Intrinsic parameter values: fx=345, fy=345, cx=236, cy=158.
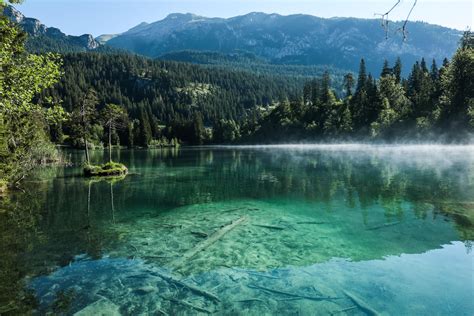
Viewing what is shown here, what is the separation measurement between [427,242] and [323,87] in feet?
600

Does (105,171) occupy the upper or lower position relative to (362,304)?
lower

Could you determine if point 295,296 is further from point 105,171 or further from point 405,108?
point 405,108

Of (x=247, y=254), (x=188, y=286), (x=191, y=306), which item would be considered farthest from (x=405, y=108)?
(x=191, y=306)

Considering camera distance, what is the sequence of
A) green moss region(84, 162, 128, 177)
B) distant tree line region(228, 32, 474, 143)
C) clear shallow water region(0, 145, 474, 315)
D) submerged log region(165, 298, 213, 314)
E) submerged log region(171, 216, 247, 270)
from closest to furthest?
submerged log region(165, 298, 213, 314) → clear shallow water region(0, 145, 474, 315) → submerged log region(171, 216, 247, 270) → green moss region(84, 162, 128, 177) → distant tree line region(228, 32, 474, 143)

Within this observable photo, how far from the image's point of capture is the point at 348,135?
162500mm

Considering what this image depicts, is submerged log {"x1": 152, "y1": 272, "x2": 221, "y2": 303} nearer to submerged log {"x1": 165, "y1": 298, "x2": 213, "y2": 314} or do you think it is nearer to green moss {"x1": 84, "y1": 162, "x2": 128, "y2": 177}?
submerged log {"x1": 165, "y1": 298, "x2": 213, "y2": 314}

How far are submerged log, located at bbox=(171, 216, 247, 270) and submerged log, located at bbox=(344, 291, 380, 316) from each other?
29.8 ft

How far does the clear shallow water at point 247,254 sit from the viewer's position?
48.6 feet

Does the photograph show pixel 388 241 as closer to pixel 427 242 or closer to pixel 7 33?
pixel 427 242

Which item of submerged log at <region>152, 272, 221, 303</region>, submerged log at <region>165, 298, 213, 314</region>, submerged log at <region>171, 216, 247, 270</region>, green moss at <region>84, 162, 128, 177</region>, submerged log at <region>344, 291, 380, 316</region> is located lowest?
green moss at <region>84, 162, 128, 177</region>

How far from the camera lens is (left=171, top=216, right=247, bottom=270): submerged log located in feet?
64.8

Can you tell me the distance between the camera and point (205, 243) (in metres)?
23.2

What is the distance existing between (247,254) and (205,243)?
139 inches

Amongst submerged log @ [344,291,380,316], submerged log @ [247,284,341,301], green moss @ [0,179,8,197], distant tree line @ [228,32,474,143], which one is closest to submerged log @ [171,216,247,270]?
submerged log @ [247,284,341,301]
